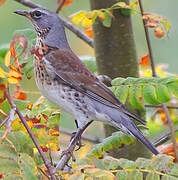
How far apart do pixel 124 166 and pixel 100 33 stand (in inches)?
65.7

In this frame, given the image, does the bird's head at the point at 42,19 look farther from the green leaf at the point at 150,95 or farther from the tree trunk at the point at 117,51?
the green leaf at the point at 150,95

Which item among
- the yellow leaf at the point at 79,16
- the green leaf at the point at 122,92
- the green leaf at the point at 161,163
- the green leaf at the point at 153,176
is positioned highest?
the yellow leaf at the point at 79,16

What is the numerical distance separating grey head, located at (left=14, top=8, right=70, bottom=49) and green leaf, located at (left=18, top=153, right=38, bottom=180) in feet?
6.73

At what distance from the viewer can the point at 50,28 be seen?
4.67 m

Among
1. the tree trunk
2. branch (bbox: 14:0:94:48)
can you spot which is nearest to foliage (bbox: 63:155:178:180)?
the tree trunk

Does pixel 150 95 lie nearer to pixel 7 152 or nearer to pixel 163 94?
pixel 163 94

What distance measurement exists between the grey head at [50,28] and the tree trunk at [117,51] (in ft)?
1.25

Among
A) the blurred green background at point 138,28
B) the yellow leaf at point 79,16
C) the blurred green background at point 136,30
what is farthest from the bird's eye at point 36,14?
the blurred green background at point 138,28

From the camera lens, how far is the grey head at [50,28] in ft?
15.0

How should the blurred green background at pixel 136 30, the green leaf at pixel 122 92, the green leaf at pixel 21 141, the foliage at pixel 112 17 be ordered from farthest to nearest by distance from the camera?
the blurred green background at pixel 136 30, the foliage at pixel 112 17, the green leaf at pixel 122 92, the green leaf at pixel 21 141

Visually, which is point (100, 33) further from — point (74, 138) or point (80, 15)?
point (74, 138)

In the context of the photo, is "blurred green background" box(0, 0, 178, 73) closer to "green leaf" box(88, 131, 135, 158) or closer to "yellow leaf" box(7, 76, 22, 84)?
"green leaf" box(88, 131, 135, 158)

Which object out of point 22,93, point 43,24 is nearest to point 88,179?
point 22,93

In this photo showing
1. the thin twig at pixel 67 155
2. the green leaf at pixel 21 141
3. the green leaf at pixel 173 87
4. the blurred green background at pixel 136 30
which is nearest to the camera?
the green leaf at pixel 21 141
